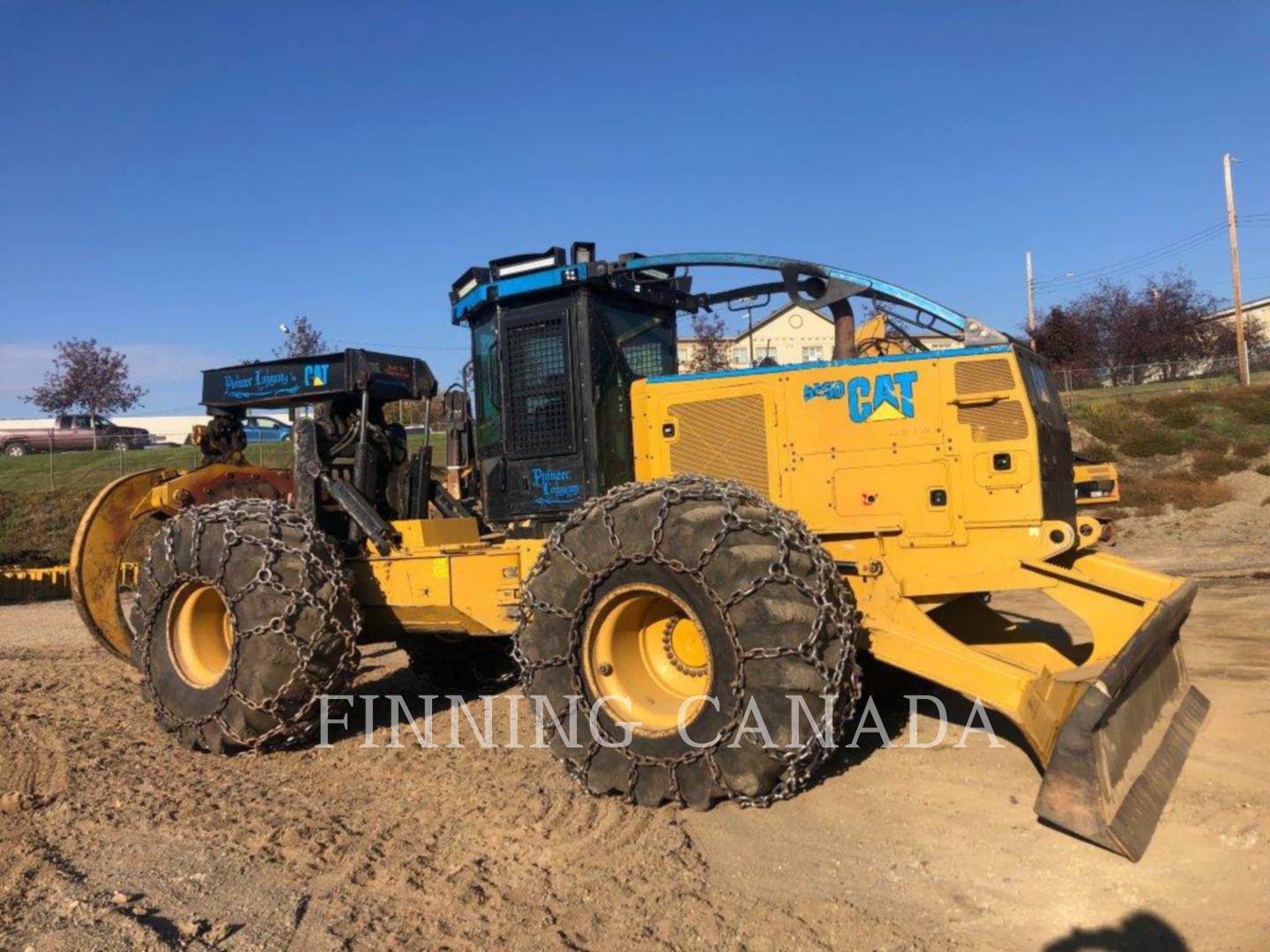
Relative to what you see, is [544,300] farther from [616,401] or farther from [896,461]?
[896,461]

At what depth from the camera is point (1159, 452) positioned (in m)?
24.2

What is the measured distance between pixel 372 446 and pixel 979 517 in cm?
428

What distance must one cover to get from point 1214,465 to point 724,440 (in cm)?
2104

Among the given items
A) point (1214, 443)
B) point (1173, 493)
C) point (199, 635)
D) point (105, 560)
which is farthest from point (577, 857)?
point (1214, 443)

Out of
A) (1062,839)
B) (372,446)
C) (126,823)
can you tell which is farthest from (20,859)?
(1062,839)

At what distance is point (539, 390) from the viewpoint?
651cm

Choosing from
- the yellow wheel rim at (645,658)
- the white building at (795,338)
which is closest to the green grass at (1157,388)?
the white building at (795,338)

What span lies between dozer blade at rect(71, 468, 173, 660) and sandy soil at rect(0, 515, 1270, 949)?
5.31ft

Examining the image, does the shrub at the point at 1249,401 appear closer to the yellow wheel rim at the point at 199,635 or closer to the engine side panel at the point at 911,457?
the engine side panel at the point at 911,457

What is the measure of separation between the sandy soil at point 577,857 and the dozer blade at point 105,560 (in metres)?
1.62

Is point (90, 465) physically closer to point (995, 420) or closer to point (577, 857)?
point (577, 857)

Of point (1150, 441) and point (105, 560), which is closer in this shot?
point (105, 560)

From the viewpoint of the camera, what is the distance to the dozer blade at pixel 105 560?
7957mm

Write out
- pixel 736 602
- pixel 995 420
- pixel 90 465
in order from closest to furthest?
pixel 736 602 < pixel 995 420 < pixel 90 465
